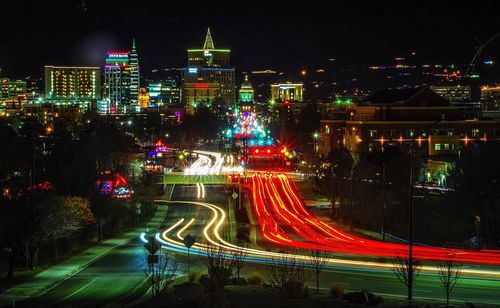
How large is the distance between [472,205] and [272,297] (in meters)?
20.0

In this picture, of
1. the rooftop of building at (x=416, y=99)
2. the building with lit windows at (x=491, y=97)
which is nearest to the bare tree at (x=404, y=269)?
the rooftop of building at (x=416, y=99)

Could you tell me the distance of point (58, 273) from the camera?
2833cm

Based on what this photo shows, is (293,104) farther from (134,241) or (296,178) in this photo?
(134,241)

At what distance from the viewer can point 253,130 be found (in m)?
142

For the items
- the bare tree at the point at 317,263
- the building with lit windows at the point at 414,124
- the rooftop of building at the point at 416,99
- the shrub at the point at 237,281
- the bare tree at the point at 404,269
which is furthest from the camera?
the rooftop of building at the point at 416,99

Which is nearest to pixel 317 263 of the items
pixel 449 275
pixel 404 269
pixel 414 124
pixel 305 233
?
pixel 404 269

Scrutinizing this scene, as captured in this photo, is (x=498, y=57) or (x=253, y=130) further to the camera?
(x=253, y=130)

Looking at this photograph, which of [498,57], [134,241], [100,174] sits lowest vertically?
[134,241]

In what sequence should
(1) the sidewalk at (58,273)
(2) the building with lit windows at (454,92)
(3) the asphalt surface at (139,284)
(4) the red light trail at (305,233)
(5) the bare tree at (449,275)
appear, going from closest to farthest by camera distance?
1. (5) the bare tree at (449,275)
2. (3) the asphalt surface at (139,284)
3. (1) the sidewalk at (58,273)
4. (4) the red light trail at (305,233)
5. (2) the building with lit windows at (454,92)

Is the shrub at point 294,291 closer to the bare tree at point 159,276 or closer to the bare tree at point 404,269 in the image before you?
the bare tree at point 404,269

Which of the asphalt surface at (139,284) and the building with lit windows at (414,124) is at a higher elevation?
the building with lit windows at (414,124)

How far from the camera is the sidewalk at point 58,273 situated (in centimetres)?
2439

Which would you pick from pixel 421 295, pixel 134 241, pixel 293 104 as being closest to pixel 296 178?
pixel 134 241

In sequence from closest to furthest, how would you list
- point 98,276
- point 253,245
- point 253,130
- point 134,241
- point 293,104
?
1. point 98,276
2. point 253,245
3. point 134,241
4. point 253,130
5. point 293,104
